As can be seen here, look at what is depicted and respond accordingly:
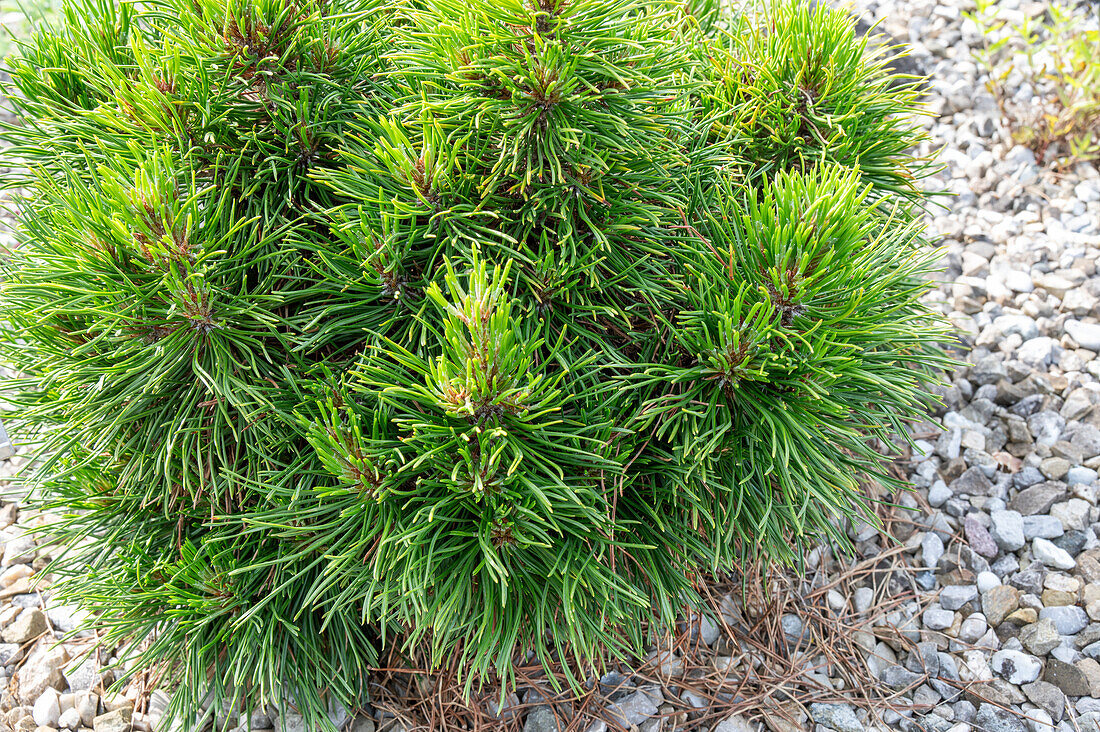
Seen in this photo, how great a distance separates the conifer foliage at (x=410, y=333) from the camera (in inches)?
49.3

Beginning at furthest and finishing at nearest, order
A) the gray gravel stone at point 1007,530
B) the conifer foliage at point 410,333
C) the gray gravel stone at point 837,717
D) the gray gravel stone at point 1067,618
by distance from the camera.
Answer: the gray gravel stone at point 1007,530
the gray gravel stone at point 1067,618
the gray gravel stone at point 837,717
the conifer foliage at point 410,333

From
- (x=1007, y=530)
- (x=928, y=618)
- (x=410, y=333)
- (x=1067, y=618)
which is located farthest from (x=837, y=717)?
(x=410, y=333)

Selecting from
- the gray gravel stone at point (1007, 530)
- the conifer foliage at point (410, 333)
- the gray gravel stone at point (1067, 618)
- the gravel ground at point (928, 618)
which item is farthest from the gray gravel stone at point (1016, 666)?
the conifer foliage at point (410, 333)

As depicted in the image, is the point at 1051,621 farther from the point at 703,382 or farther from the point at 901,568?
the point at 703,382

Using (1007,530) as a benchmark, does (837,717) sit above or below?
below

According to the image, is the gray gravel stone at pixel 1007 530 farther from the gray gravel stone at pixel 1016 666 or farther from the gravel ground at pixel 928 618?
the gray gravel stone at pixel 1016 666

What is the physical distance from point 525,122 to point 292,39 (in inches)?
17.6

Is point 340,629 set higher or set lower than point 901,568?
higher

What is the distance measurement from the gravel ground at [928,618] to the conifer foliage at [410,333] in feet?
0.91

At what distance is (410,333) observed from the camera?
4.40 ft

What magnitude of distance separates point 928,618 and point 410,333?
4.63ft

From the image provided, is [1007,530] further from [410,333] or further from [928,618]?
[410,333]

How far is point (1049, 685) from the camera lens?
1.71m

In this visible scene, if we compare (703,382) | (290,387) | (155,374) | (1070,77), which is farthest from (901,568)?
(1070,77)
